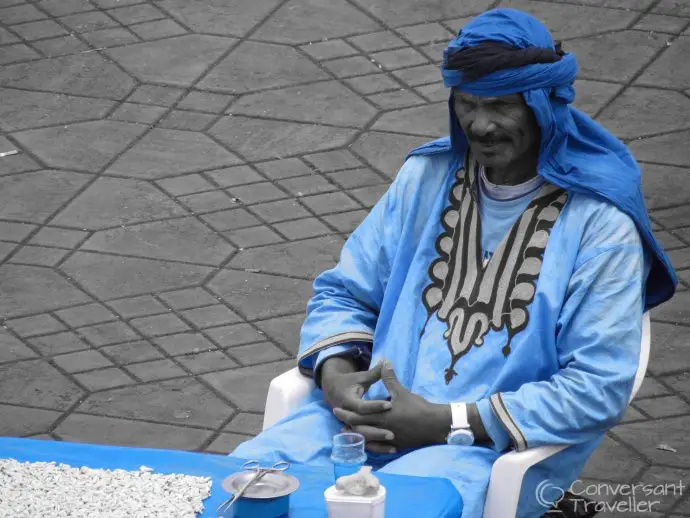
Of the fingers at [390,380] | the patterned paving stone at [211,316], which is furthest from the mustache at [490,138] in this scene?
the patterned paving stone at [211,316]

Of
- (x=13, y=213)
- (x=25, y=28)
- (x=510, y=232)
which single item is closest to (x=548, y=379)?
(x=510, y=232)

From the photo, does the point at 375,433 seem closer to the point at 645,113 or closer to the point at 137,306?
the point at 137,306

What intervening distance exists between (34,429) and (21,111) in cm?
277

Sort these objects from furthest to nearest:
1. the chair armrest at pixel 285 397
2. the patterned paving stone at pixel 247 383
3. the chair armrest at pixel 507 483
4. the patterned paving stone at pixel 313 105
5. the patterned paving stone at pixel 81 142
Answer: the patterned paving stone at pixel 313 105 → the patterned paving stone at pixel 81 142 → the patterned paving stone at pixel 247 383 → the chair armrest at pixel 285 397 → the chair armrest at pixel 507 483

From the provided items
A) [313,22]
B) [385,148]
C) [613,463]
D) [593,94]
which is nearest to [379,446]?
[613,463]

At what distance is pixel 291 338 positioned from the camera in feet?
18.7

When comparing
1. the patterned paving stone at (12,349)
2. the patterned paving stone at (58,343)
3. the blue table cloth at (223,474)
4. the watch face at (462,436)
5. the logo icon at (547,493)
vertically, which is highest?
the blue table cloth at (223,474)

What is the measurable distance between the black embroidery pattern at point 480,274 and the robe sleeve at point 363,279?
0.50ft

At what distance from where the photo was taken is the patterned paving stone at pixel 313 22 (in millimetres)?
8062

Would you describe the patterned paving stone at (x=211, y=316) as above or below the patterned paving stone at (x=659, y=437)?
below

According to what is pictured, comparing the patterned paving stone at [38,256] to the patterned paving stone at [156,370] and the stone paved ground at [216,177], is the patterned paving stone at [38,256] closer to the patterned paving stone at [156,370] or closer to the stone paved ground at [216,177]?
the stone paved ground at [216,177]

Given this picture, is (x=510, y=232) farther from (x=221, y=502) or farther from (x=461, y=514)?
(x=221, y=502)

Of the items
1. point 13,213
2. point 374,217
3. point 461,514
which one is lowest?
point 13,213

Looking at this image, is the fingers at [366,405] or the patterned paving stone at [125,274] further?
the patterned paving stone at [125,274]
